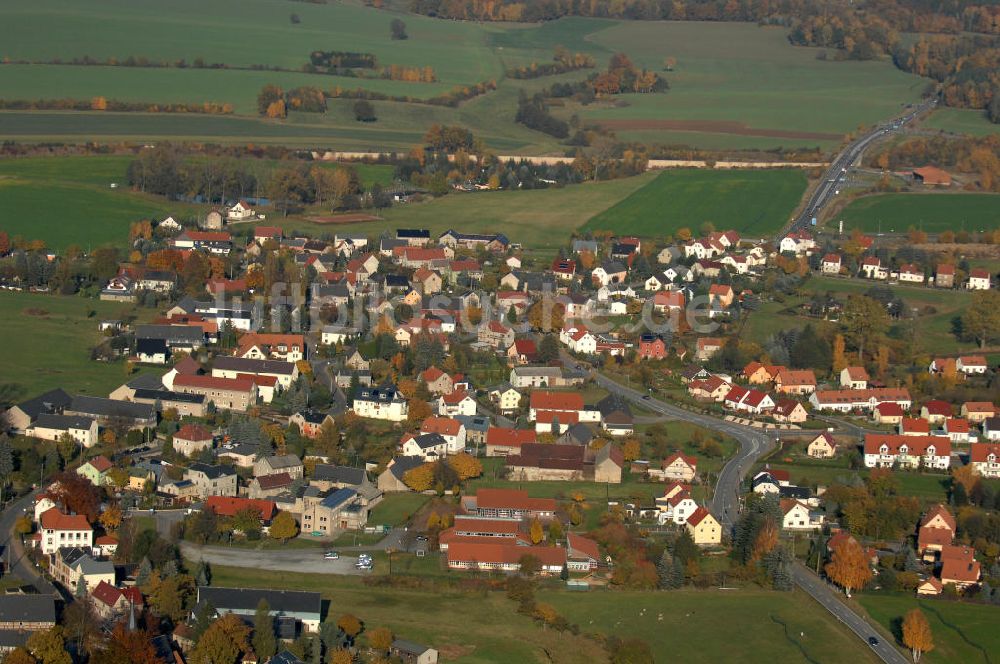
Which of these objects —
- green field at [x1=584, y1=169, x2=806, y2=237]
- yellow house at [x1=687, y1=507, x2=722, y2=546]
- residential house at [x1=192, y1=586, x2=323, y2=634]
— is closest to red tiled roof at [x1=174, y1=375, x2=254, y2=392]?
residential house at [x1=192, y1=586, x2=323, y2=634]

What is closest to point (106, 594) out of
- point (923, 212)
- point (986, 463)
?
point (986, 463)

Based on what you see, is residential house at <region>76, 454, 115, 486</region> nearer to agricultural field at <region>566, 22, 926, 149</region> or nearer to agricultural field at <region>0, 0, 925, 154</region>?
agricultural field at <region>0, 0, 925, 154</region>

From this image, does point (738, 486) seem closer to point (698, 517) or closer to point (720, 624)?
point (698, 517)

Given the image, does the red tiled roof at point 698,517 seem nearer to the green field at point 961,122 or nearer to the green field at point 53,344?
the green field at point 53,344

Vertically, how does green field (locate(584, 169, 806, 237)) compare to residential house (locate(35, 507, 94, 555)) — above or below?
below

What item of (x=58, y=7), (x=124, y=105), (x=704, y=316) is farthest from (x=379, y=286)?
(x=58, y=7)

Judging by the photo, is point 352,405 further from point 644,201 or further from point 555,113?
point 555,113

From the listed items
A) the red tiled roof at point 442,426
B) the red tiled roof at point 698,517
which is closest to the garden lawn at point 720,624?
the red tiled roof at point 698,517
